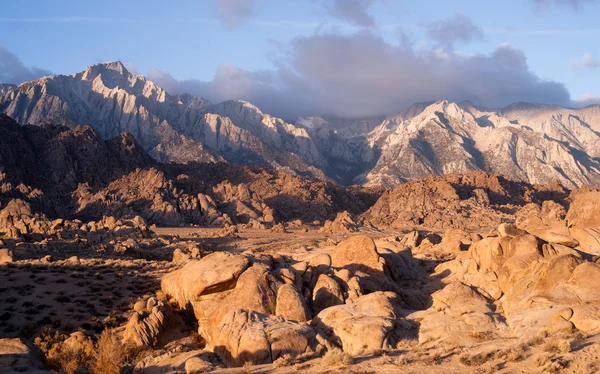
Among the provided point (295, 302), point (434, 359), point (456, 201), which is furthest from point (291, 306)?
point (456, 201)

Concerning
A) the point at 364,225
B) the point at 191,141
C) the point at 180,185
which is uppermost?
the point at 191,141

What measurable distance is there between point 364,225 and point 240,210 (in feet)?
81.7

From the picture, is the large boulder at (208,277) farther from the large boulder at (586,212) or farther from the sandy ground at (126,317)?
the large boulder at (586,212)

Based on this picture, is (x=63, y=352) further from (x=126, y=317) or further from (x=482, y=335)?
(x=482, y=335)

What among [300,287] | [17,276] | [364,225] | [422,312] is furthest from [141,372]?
[364,225]

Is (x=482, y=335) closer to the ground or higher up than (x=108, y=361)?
closer to the ground

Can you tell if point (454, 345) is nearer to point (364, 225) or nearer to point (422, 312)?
point (422, 312)

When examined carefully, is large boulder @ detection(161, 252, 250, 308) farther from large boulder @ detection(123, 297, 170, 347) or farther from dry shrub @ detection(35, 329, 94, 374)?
dry shrub @ detection(35, 329, 94, 374)

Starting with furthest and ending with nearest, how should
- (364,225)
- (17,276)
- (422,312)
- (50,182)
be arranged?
(50,182) → (364,225) → (17,276) → (422,312)

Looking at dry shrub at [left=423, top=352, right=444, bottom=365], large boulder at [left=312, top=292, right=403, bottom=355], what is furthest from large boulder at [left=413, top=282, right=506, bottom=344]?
dry shrub at [left=423, top=352, right=444, bottom=365]

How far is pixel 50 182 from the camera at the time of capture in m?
105

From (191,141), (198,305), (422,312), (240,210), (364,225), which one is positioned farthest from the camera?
(191,141)

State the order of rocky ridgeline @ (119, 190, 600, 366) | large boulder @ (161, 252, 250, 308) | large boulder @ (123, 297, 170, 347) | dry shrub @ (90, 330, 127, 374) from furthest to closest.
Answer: large boulder @ (161, 252, 250, 308), large boulder @ (123, 297, 170, 347), rocky ridgeline @ (119, 190, 600, 366), dry shrub @ (90, 330, 127, 374)

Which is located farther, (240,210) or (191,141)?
(191,141)
